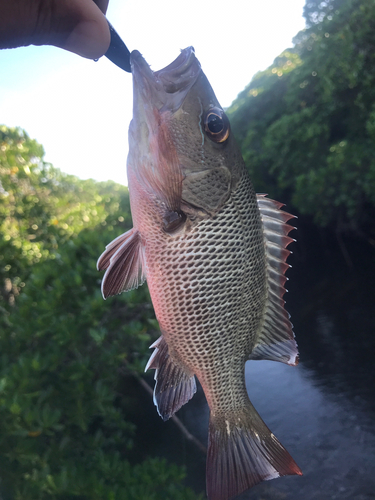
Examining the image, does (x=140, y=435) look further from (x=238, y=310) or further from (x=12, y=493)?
(x=238, y=310)

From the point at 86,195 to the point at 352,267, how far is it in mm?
11564

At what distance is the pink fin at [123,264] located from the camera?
38.7 inches

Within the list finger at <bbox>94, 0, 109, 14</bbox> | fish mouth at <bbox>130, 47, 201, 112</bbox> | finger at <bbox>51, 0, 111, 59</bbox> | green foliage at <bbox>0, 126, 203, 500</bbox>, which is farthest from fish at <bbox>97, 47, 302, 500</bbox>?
green foliage at <bbox>0, 126, 203, 500</bbox>

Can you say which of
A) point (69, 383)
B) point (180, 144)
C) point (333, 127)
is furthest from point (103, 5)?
point (333, 127)

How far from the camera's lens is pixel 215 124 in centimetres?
102

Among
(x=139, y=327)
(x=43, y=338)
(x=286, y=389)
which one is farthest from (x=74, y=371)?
(x=286, y=389)

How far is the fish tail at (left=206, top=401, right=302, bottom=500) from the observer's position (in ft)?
3.03

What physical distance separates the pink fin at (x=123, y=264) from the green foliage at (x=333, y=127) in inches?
338

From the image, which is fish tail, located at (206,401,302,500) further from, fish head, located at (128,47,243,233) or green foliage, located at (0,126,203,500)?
green foliage, located at (0,126,203,500)

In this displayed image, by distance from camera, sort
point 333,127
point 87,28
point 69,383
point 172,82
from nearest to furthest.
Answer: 1. point 87,28
2. point 172,82
3. point 69,383
4. point 333,127

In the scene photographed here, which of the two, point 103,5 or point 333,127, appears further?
point 333,127

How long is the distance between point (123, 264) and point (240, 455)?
28.3 inches

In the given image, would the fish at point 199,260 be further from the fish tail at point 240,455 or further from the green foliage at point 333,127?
the green foliage at point 333,127

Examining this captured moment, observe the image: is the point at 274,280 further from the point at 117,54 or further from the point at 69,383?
the point at 69,383
